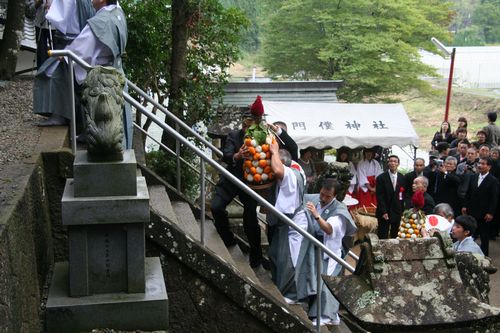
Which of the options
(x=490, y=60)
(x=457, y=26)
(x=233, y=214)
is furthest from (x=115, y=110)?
(x=457, y=26)

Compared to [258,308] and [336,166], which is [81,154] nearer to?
[258,308]

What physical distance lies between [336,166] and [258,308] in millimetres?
1921

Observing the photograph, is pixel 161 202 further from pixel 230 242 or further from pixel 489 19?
pixel 489 19

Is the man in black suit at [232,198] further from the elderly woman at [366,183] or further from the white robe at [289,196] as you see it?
the elderly woman at [366,183]

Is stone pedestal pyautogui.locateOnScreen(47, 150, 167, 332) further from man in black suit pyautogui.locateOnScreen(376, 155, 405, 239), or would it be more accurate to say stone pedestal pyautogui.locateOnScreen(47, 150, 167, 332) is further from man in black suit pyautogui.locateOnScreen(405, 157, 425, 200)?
man in black suit pyautogui.locateOnScreen(405, 157, 425, 200)

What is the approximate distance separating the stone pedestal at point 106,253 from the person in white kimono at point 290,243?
2.69 metres

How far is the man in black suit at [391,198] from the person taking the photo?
11.4 m

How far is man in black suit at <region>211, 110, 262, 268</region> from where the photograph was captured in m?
7.51

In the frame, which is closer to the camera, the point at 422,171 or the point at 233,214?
the point at 233,214

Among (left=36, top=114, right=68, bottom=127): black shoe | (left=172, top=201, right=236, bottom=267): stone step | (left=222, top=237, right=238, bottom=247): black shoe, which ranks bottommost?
(left=222, top=237, right=238, bottom=247): black shoe

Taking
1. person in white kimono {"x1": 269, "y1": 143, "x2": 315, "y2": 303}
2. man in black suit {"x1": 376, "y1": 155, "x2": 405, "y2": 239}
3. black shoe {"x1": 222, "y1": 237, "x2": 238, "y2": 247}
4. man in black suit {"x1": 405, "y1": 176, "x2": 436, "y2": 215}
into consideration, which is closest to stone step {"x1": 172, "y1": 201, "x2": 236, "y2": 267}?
black shoe {"x1": 222, "y1": 237, "x2": 238, "y2": 247}

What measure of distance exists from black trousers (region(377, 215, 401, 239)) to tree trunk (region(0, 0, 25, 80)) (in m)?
6.30

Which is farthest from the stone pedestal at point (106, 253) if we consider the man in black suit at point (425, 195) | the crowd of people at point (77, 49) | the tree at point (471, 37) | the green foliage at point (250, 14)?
the tree at point (471, 37)

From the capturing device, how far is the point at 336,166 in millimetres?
7758
